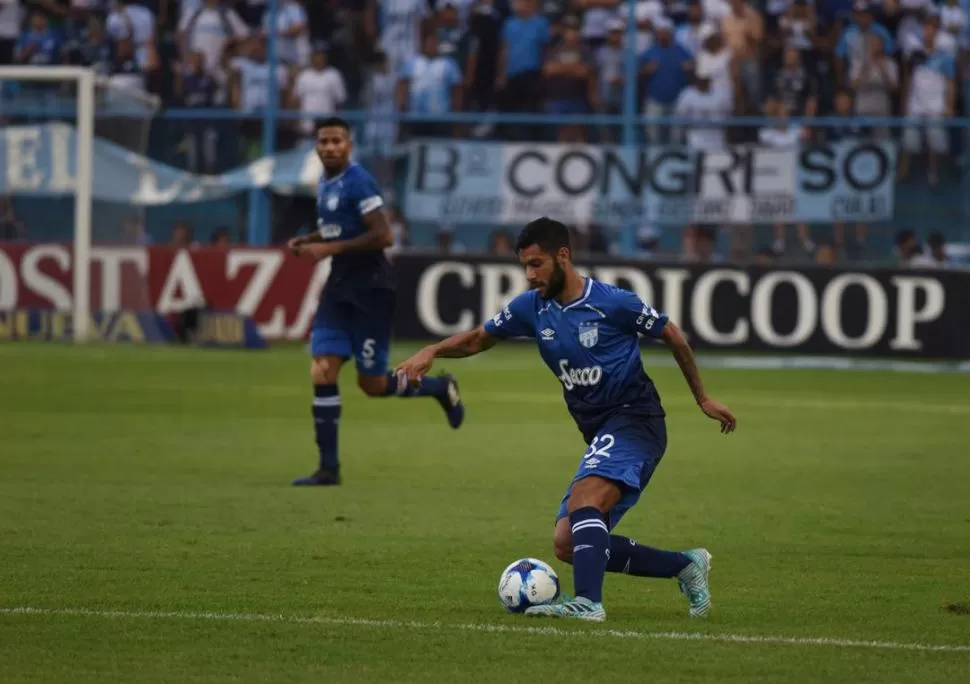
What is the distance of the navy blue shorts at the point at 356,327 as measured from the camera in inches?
464

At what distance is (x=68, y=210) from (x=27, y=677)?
58.1 ft

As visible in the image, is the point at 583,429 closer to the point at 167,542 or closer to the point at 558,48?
the point at 167,542

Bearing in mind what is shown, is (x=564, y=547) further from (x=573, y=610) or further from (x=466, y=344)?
(x=466, y=344)

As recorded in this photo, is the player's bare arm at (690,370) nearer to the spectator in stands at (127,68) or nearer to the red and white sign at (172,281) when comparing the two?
the red and white sign at (172,281)

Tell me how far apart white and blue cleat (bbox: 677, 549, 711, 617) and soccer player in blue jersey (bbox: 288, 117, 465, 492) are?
4.54 m

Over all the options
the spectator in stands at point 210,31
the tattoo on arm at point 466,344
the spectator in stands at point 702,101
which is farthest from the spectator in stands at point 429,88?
the tattoo on arm at point 466,344

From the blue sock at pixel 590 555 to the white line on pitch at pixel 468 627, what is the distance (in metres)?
0.19

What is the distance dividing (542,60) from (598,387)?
16434 millimetres

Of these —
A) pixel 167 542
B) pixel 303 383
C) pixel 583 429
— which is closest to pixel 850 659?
pixel 583 429

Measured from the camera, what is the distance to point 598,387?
25.0 feet

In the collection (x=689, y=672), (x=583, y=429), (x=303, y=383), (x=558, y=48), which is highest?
(x=558, y=48)

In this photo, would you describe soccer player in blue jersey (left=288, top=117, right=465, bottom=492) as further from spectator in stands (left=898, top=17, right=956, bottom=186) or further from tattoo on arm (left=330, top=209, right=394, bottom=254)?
spectator in stands (left=898, top=17, right=956, bottom=186)

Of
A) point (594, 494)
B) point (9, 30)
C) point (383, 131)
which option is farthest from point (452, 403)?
point (9, 30)

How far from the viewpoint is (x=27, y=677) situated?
6.09m
